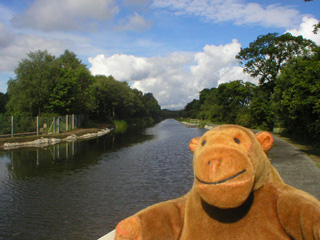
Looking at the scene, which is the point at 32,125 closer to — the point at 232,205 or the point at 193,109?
the point at 232,205

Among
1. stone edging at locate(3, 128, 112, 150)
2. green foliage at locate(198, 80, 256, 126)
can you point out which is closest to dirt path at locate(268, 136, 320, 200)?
stone edging at locate(3, 128, 112, 150)

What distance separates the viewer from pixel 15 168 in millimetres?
13000

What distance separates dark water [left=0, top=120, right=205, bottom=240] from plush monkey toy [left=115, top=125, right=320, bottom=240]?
13.6 ft

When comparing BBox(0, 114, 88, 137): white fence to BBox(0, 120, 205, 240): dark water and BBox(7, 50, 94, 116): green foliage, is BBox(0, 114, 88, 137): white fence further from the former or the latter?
BBox(0, 120, 205, 240): dark water

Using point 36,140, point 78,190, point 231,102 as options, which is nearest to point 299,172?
point 78,190

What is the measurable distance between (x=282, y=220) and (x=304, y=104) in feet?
45.8

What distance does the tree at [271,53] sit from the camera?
31.7 meters

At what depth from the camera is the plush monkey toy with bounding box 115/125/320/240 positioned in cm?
202

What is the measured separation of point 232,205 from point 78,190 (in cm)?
837

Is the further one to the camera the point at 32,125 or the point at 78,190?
the point at 32,125

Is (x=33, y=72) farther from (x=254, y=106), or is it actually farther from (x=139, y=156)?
(x=254, y=106)

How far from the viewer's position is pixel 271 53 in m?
32.9

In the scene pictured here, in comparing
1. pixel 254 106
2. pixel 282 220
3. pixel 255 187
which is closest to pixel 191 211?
pixel 255 187

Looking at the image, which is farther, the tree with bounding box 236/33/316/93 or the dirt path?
the tree with bounding box 236/33/316/93
